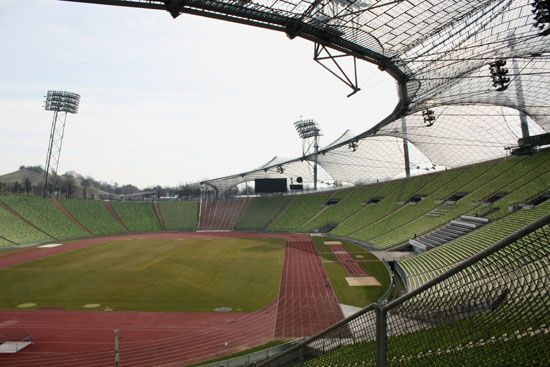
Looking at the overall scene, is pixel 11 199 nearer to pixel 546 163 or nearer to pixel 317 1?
pixel 317 1

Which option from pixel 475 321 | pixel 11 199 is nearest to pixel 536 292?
pixel 475 321

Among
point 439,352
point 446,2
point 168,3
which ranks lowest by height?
point 439,352

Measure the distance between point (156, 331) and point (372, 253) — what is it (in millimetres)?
27305

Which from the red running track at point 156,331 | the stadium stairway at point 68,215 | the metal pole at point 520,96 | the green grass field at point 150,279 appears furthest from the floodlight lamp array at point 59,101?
the metal pole at point 520,96

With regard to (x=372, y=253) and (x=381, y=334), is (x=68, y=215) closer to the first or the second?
(x=372, y=253)

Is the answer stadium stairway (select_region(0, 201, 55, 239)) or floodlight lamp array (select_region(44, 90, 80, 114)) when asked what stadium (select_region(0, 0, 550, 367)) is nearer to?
stadium stairway (select_region(0, 201, 55, 239))

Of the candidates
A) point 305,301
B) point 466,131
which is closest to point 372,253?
point 305,301

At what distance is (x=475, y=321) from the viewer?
18.4 feet

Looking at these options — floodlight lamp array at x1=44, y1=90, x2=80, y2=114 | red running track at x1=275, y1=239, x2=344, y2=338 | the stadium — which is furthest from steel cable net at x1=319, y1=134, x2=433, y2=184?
floodlight lamp array at x1=44, y1=90, x2=80, y2=114

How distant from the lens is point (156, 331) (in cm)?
1984

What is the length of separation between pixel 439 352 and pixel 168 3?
9346 mm

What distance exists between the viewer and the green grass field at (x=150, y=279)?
24.8m

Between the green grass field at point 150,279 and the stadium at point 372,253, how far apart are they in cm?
25

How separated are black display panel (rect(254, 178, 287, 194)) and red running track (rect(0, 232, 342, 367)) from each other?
53345 mm
